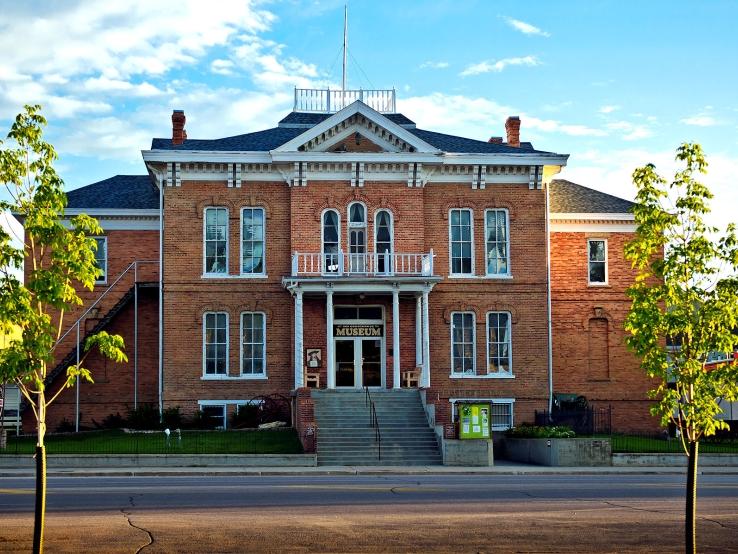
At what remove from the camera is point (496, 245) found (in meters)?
37.9

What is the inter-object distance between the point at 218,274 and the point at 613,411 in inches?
626

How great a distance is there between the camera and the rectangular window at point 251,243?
37.1m

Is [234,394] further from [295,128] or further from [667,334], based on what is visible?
[667,334]

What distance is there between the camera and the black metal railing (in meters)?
30.5

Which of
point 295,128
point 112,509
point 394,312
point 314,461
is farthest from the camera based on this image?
point 295,128

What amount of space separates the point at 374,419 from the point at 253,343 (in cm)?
705

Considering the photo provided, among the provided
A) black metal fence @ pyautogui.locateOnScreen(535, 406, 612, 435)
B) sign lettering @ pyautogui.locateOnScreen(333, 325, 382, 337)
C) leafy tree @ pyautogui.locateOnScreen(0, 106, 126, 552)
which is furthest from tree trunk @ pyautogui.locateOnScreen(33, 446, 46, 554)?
sign lettering @ pyautogui.locateOnScreen(333, 325, 382, 337)

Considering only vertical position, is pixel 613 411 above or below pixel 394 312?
below

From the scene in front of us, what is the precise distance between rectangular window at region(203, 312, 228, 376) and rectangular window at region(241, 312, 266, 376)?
25.5 inches

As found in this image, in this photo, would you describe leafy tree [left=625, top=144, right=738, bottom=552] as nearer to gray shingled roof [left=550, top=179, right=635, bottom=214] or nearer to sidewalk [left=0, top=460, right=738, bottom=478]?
sidewalk [left=0, top=460, right=738, bottom=478]

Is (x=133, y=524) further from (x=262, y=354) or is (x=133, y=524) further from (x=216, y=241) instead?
(x=216, y=241)

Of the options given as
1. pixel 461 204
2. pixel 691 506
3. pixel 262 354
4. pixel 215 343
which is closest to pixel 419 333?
pixel 461 204

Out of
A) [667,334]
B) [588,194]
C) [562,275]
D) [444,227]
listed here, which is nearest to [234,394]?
[444,227]

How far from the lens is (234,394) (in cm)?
3650
